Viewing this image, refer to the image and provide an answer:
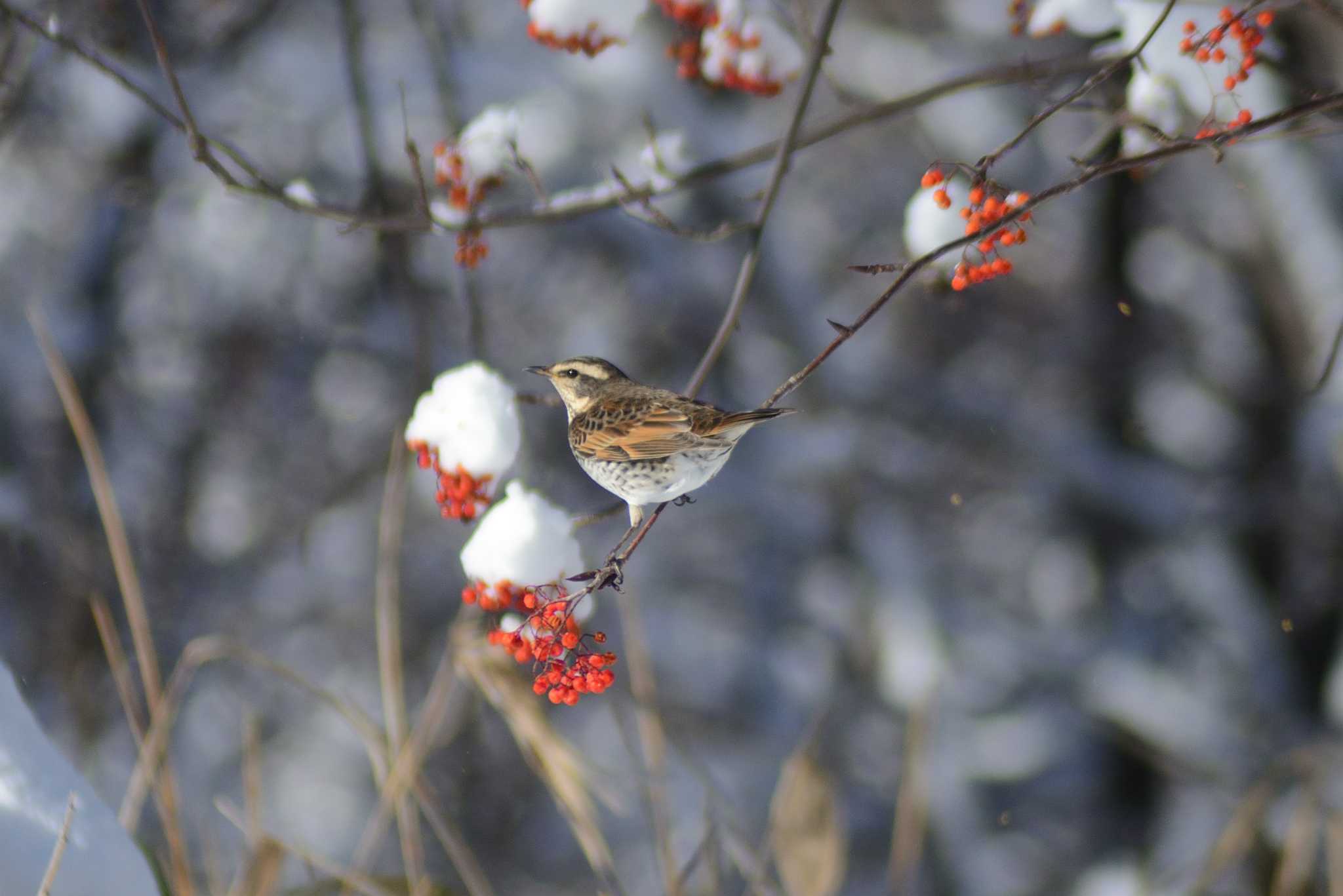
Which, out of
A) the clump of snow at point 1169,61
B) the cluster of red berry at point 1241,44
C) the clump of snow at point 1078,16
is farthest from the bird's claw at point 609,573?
the clump of snow at point 1078,16

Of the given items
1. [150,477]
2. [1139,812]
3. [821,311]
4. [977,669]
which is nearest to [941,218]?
[821,311]

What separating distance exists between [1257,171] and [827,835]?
154 cm

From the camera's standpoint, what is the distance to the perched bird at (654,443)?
2.39ft

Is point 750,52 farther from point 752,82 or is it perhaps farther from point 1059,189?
point 1059,189

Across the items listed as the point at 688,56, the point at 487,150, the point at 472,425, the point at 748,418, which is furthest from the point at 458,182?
the point at 748,418

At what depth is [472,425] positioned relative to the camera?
0.85 metres

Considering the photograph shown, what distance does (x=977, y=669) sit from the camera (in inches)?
78.2

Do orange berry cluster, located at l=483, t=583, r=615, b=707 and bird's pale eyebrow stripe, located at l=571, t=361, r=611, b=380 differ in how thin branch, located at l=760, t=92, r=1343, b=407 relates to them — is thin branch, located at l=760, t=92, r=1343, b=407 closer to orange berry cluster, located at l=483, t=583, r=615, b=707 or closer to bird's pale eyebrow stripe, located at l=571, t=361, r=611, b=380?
orange berry cluster, located at l=483, t=583, r=615, b=707

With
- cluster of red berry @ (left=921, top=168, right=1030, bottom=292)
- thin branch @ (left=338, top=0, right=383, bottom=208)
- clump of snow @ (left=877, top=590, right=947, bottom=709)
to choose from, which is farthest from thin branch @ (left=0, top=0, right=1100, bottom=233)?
clump of snow @ (left=877, top=590, right=947, bottom=709)

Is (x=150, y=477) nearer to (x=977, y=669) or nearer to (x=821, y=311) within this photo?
(x=821, y=311)

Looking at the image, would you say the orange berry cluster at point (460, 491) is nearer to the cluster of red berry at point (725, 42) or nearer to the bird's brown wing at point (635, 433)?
the bird's brown wing at point (635, 433)

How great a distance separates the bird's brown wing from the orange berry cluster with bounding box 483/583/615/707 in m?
0.14

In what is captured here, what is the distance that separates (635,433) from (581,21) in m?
0.58

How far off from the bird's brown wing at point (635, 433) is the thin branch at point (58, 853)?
0.50 metres
